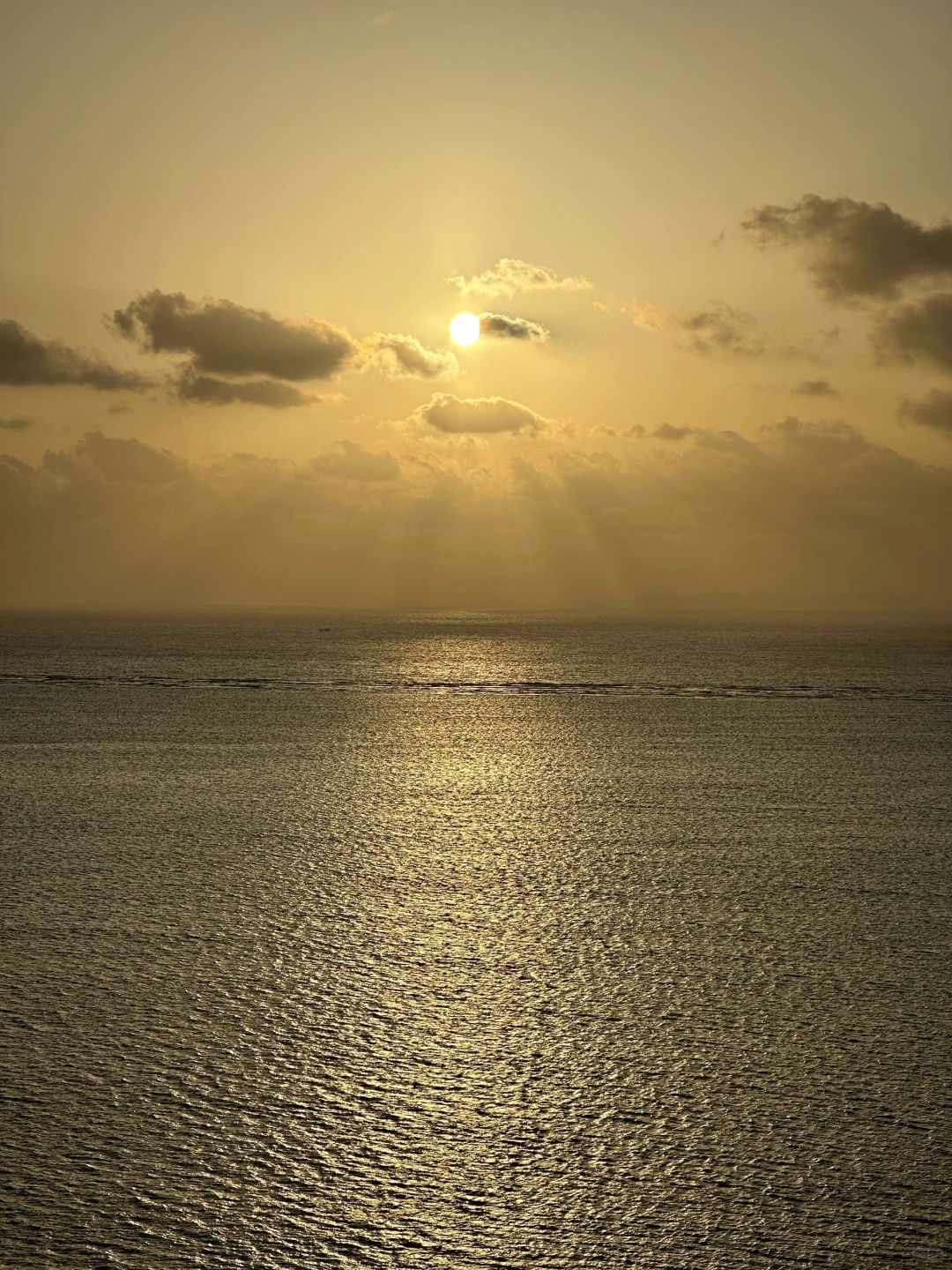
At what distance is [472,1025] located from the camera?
19.9 feet

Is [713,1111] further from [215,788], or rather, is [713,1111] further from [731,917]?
[215,788]

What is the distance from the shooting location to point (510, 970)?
7031 mm

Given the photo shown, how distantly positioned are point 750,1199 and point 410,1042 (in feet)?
6.50

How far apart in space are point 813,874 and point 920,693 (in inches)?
1251

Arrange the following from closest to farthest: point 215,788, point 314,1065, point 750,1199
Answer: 1. point 750,1199
2. point 314,1065
3. point 215,788

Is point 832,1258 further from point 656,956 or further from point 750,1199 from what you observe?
point 656,956

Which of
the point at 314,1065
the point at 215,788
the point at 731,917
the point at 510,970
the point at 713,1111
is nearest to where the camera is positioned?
A: the point at 713,1111

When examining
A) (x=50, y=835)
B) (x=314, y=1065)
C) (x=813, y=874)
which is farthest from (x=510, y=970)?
(x=50, y=835)

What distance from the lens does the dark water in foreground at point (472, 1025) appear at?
416 centimetres

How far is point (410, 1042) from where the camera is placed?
5816 mm

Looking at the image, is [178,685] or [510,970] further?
[178,685]

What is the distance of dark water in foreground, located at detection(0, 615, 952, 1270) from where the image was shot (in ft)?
13.6

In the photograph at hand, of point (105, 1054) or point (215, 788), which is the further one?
point (215, 788)

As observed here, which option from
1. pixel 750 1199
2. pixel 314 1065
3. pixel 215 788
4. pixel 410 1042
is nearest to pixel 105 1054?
pixel 314 1065
